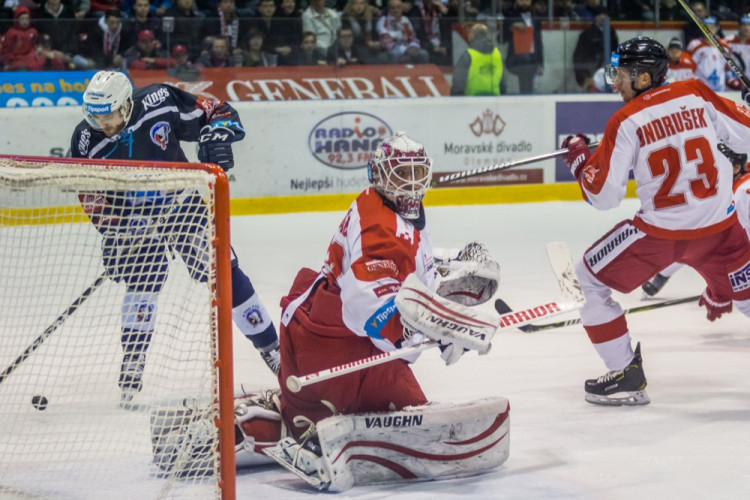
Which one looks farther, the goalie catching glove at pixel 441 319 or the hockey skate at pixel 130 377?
the hockey skate at pixel 130 377

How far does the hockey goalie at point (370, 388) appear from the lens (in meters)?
2.87

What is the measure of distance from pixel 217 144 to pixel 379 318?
111 cm

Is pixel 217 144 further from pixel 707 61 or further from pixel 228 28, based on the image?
pixel 707 61

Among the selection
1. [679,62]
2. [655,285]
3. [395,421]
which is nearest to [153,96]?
[395,421]

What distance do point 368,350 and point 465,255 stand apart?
→ 18.4 inches

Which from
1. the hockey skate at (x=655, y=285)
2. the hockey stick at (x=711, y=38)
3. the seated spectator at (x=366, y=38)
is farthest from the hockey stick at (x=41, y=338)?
the seated spectator at (x=366, y=38)

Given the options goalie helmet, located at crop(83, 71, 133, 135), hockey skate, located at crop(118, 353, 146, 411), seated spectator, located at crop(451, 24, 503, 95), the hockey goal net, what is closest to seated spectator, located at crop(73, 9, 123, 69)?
seated spectator, located at crop(451, 24, 503, 95)

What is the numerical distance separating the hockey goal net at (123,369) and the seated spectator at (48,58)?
356cm

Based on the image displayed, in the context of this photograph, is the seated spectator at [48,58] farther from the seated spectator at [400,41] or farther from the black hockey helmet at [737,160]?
the black hockey helmet at [737,160]

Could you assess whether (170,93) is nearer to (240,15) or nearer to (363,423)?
(363,423)

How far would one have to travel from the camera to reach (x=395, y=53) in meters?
8.43

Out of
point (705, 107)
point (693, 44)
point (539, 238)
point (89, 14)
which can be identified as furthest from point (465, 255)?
point (693, 44)

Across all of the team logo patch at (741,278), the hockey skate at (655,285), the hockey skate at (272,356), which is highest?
the team logo patch at (741,278)

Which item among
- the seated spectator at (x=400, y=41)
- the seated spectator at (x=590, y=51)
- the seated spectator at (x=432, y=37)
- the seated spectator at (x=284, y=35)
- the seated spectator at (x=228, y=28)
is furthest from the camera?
the seated spectator at (x=590, y=51)
